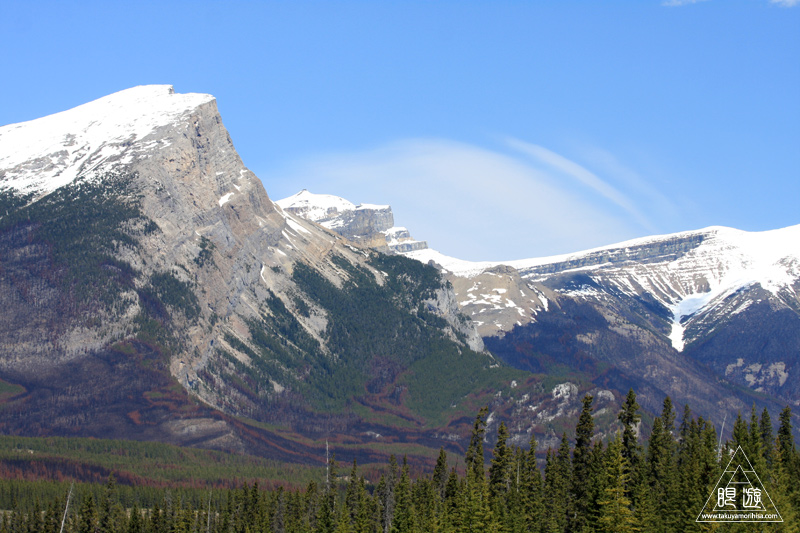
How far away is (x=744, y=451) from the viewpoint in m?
141

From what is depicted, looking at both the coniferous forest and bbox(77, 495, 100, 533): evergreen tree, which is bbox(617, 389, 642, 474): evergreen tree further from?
bbox(77, 495, 100, 533): evergreen tree

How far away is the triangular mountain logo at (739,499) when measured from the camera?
120419mm

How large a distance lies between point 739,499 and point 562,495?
40368 mm

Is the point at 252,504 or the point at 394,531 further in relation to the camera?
the point at 252,504

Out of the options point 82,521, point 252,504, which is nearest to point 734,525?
point 252,504

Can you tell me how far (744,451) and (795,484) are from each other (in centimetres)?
1173

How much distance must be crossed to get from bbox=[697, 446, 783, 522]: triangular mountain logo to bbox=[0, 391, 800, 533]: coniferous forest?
39.4 inches

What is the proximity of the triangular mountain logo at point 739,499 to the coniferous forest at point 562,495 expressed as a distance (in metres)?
1.00

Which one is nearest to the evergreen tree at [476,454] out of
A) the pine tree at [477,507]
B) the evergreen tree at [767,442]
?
the pine tree at [477,507]

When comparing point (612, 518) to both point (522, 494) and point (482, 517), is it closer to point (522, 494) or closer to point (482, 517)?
point (482, 517)

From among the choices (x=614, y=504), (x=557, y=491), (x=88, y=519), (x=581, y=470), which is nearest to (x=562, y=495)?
(x=557, y=491)

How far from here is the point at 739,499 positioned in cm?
12662

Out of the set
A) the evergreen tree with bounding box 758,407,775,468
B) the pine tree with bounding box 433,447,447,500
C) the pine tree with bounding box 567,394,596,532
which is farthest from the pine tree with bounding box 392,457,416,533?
the evergreen tree with bounding box 758,407,775,468

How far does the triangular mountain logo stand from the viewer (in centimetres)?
12042
